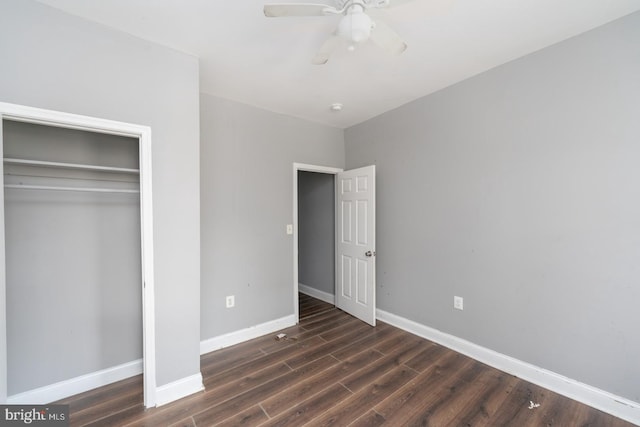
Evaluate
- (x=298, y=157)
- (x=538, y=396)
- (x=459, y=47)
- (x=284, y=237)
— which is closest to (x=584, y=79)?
(x=459, y=47)

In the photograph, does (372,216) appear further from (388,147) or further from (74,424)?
(74,424)

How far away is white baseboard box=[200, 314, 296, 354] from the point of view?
8.64ft

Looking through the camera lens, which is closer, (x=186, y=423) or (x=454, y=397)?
(x=186, y=423)

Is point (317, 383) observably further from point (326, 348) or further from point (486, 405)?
point (486, 405)

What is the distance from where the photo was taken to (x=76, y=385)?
199 cm

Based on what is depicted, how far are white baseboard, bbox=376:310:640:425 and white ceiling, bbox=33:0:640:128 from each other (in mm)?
2562

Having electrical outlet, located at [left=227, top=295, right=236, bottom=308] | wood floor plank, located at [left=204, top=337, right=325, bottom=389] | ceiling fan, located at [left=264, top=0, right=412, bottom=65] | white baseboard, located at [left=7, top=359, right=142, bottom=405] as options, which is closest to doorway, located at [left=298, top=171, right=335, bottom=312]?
wood floor plank, located at [left=204, top=337, right=325, bottom=389]

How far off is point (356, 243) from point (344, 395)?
5.90 feet

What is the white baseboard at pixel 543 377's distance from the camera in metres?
1.73

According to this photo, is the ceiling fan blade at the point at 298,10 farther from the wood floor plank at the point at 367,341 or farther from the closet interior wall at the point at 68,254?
the wood floor plank at the point at 367,341

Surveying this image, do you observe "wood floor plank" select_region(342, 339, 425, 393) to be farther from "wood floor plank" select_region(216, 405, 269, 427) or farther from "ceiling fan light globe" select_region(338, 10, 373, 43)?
"ceiling fan light globe" select_region(338, 10, 373, 43)

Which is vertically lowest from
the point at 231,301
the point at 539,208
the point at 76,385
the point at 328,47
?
the point at 76,385

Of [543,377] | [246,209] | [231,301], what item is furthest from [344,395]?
[246,209]

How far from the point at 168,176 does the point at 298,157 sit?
1738mm
